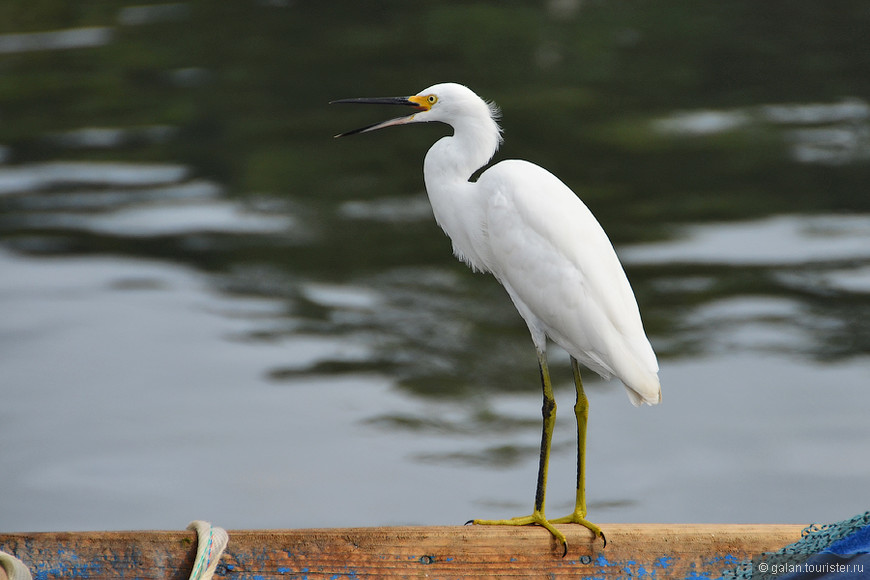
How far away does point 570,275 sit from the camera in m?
1.74

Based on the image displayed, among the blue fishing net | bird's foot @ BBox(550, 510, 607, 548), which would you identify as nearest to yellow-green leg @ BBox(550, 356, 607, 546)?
bird's foot @ BBox(550, 510, 607, 548)

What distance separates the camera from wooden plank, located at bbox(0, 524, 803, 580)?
146 centimetres

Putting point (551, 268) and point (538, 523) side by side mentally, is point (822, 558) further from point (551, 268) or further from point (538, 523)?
point (551, 268)

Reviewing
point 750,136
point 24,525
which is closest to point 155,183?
point 24,525

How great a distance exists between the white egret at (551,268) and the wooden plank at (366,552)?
0.14 metres

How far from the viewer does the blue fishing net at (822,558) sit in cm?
140

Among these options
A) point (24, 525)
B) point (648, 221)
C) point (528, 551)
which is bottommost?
point (24, 525)

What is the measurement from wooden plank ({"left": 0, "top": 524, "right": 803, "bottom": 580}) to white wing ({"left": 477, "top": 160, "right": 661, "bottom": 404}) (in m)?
0.28

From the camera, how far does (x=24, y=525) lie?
11.9 ft

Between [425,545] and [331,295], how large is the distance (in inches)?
145

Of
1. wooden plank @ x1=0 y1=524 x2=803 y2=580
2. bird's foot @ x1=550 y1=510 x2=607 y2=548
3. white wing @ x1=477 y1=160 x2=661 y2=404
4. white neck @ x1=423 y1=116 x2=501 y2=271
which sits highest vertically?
white neck @ x1=423 y1=116 x2=501 y2=271

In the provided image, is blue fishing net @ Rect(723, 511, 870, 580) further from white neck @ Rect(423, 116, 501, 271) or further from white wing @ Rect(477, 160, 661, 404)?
white neck @ Rect(423, 116, 501, 271)

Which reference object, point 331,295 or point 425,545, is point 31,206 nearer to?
point 331,295

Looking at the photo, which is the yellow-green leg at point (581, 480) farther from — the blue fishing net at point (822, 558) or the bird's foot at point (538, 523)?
the blue fishing net at point (822, 558)
